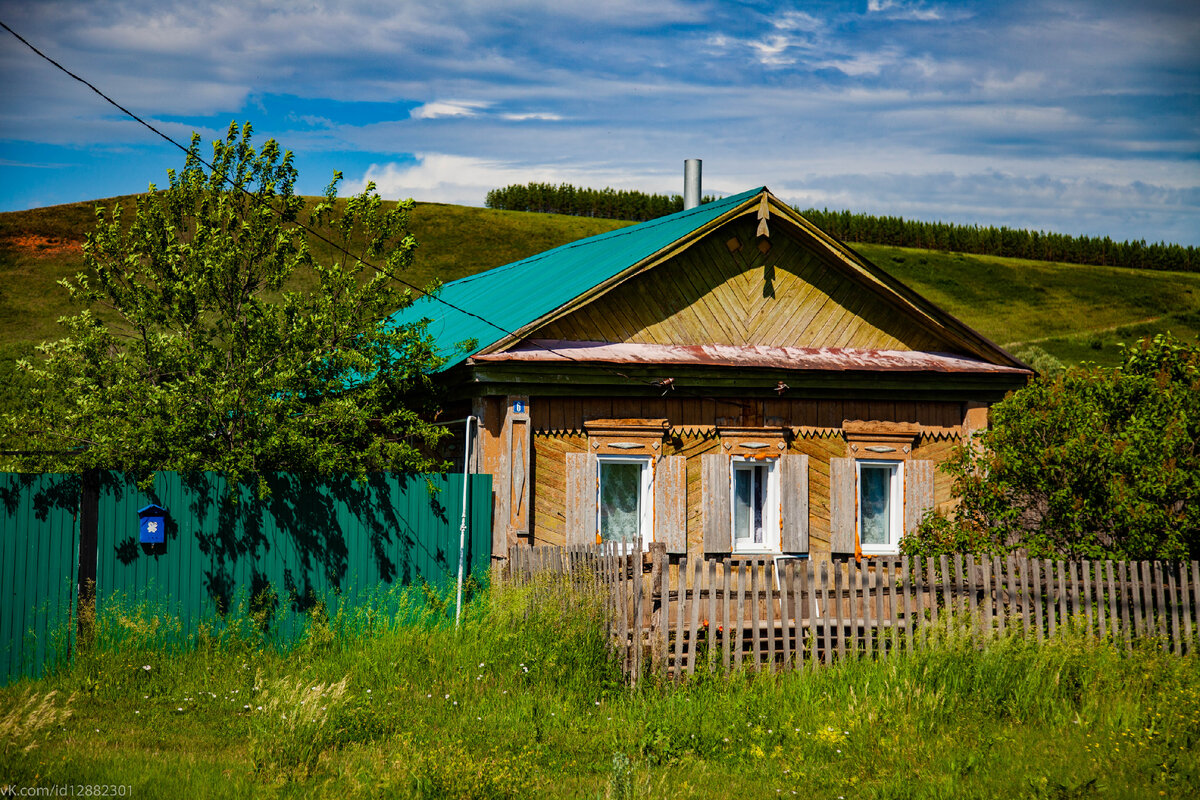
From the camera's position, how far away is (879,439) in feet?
44.8

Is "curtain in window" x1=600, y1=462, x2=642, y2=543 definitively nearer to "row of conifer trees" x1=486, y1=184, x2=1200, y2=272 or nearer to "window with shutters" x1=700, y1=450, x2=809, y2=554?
"window with shutters" x1=700, y1=450, x2=809, y2=554

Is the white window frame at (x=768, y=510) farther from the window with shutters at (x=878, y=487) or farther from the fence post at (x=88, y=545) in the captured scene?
the fence post at (x=88, y=545)

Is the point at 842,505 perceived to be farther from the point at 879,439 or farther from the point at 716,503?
the point at 716,503

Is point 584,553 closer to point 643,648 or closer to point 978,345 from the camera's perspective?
point 643,648

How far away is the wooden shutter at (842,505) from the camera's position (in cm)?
1329

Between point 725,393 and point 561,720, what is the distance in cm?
606

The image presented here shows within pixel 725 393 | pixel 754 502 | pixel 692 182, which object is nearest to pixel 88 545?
pixel 725 393

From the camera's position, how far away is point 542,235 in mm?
83938

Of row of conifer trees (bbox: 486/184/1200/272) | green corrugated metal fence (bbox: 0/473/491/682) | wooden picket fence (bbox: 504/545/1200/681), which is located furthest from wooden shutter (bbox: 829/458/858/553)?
row of conifer trees (bbox: 486/184/1200/272)

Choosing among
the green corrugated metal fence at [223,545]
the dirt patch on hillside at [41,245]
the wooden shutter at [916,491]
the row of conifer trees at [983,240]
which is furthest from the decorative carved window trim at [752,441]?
the row of conifer trees at [983,240]

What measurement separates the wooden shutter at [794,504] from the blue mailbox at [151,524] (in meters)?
7.46

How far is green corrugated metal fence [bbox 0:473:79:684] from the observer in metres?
9.03

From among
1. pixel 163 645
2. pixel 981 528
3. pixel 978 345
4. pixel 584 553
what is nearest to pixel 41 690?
pixel 163 645

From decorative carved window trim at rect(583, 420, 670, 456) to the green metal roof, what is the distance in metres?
1.60
